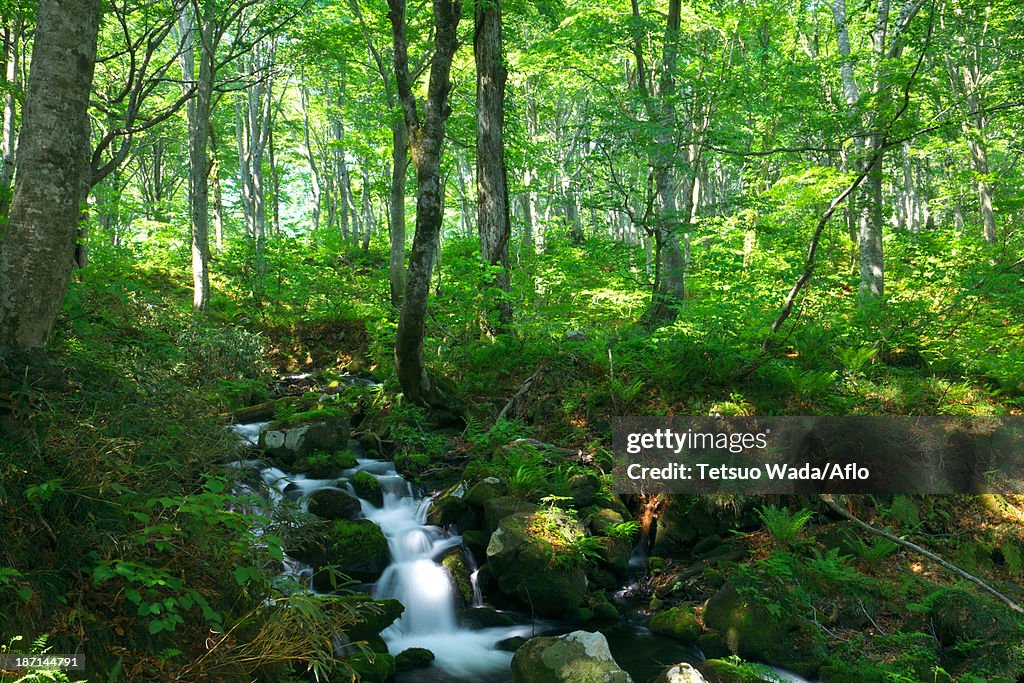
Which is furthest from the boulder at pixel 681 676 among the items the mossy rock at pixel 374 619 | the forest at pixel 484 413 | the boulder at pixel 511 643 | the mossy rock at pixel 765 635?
the mossy rock at pixel 374 619

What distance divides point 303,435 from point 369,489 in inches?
58.4

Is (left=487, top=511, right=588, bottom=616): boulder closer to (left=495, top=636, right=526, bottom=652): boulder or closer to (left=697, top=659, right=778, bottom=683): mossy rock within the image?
(left=495, top=636, right=526, bottom=652): boulder

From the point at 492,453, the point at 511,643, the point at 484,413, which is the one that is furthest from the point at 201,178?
the point at 511,643

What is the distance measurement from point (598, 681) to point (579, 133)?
24.8 meters

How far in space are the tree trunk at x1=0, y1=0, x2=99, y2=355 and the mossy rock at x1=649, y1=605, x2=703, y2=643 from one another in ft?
20.0

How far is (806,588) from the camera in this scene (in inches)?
257

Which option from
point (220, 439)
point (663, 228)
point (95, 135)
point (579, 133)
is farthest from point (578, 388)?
point (95, 135)

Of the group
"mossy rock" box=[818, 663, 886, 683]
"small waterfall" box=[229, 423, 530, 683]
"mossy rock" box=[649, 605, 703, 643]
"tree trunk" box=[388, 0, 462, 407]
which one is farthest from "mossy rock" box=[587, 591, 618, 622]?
"tree trunk" box=[388, 0, 462, 407]

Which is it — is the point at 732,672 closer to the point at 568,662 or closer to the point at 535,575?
the point at 568,662

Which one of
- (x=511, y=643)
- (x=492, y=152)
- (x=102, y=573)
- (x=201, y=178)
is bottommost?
(x=511, y=643)

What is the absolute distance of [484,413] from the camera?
1017 centimetres

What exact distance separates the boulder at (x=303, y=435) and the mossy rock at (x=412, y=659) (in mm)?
3664

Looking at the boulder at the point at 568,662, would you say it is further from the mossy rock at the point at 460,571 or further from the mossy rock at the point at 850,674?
the mossy rock at the point at 850,674

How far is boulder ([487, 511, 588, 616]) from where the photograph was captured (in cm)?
666
